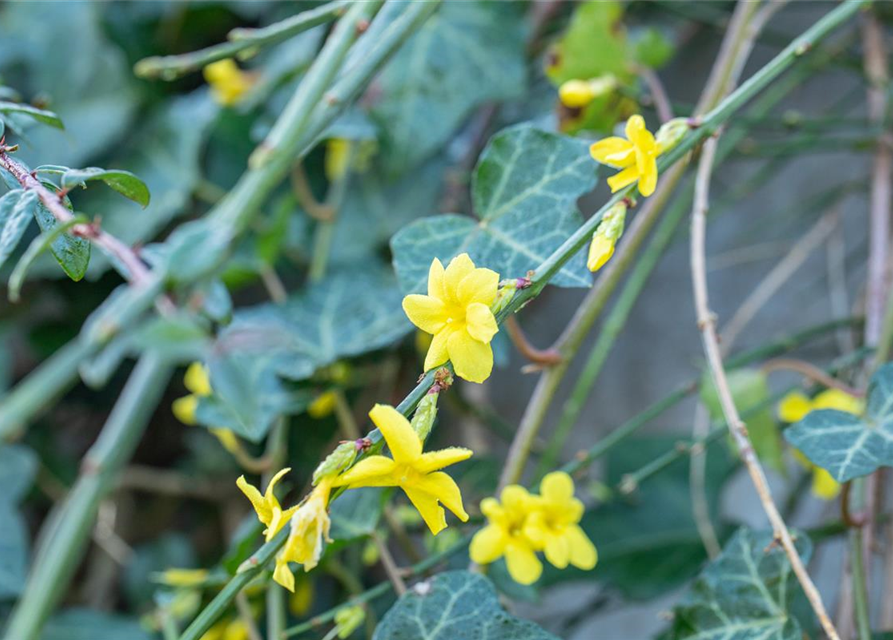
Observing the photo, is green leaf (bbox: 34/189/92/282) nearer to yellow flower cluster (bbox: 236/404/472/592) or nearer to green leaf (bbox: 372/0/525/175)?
yellow flower cluster (bbox: 236/404/472/592)

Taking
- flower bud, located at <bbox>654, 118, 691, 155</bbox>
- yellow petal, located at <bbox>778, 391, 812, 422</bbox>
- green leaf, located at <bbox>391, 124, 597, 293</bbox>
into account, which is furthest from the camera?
yellow petal, located at <bbox>778, 391, 812, 422</bbox>

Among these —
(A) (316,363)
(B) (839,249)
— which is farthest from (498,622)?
(B) (839,249)

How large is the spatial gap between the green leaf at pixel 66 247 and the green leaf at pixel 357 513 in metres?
0.27

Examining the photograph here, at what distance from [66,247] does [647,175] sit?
0.32 meters

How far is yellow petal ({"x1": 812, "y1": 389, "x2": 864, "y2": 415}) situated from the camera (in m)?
0.65

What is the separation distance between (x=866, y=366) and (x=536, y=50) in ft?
1.78

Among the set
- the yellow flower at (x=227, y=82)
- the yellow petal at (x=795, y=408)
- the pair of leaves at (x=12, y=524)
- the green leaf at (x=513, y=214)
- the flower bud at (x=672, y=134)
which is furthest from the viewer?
the yellow flower at (x=227, y=82)

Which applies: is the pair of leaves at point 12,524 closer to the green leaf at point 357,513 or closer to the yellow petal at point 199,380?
the yellow petal at point 199,380

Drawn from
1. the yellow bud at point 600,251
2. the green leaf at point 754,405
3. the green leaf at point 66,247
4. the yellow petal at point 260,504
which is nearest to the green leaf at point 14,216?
the green leaf at point 66,247

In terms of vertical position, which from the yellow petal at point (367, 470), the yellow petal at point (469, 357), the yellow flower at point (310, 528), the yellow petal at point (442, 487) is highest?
the yellow petal at point (469, 357)

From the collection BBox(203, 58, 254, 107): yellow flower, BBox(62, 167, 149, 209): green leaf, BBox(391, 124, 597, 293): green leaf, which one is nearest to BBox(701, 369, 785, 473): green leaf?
BBox(391, 124, 597, 293): green leaf

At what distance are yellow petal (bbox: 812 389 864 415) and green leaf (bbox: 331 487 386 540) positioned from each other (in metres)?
0.35

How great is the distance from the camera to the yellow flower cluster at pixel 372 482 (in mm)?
381

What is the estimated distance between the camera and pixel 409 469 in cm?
41
